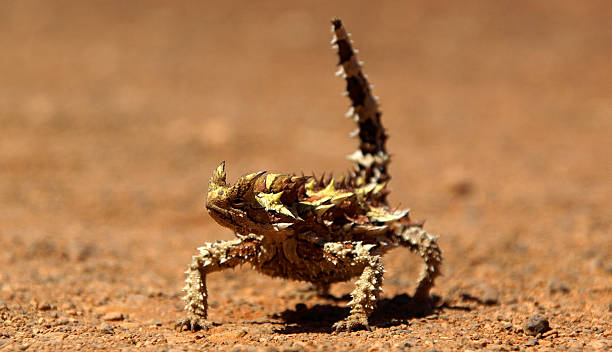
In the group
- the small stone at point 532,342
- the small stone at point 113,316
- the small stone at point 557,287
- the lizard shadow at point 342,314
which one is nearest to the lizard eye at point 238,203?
the lizard shadow at point 342,314

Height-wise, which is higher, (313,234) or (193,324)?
Result: (313,234)

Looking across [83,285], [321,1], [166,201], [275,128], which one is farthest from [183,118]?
[321,1]

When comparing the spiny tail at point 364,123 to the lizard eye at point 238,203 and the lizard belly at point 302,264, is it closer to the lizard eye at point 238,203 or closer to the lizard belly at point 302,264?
the lizard belly at point 302,264

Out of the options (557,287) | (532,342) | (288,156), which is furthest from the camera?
(288,156)

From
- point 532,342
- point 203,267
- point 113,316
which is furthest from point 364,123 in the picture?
point 113,316

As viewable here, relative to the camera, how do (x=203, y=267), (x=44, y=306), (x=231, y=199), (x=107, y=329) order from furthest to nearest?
(x=44, y=306)
(x=203, y=267)
(x=107, y=329)
(x=231, y=199)

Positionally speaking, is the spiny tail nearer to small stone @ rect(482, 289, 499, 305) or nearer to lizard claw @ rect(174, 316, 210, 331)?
small stone @ rect(482, 289, 499, 305)

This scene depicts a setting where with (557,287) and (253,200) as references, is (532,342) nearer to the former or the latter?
(253,200)
